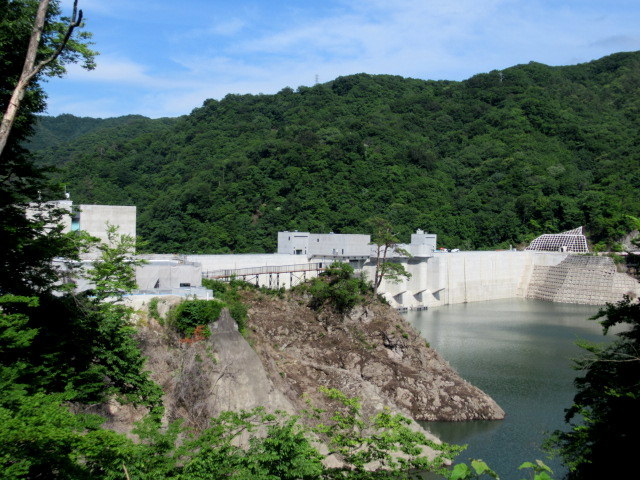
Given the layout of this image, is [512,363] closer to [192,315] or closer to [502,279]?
[192,315]

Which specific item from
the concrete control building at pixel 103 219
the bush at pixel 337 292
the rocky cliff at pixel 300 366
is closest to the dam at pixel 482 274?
the bush at pixel 337 292

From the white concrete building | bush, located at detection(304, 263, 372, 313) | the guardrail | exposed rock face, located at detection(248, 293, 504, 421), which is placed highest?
the white concrete building

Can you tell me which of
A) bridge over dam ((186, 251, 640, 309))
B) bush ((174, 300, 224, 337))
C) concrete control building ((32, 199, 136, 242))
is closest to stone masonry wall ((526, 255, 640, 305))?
A: bridge over dam ((186, 251, 640, 309))

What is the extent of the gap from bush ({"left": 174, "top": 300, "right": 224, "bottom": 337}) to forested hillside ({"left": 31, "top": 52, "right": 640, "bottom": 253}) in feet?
148

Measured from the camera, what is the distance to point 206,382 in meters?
18.8

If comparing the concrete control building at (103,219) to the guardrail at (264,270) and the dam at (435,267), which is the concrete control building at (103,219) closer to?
the dam at (435,267)

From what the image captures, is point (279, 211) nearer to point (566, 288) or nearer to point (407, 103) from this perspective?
point (566, 288)

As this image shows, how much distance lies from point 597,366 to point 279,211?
55768 mm

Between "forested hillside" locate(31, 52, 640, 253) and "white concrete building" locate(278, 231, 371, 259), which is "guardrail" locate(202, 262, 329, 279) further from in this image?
"forested hillside" locate(31, 52, 640, 253)

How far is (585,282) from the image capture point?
213 feet

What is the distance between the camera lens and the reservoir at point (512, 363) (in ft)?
81.4

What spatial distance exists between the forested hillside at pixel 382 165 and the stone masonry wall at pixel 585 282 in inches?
398

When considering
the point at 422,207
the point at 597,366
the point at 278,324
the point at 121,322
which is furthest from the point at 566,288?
the point at 121,322

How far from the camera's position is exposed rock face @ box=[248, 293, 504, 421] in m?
26.6
